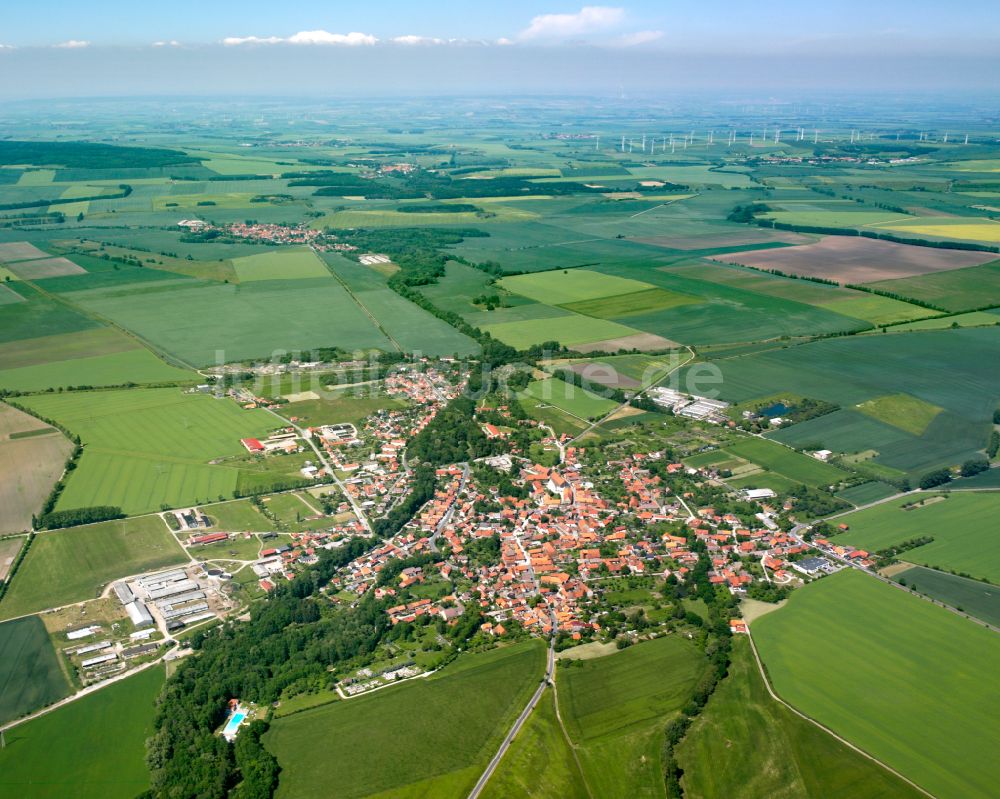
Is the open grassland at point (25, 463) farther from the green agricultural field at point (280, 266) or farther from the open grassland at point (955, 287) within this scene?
the open grassland at point (955, 287)

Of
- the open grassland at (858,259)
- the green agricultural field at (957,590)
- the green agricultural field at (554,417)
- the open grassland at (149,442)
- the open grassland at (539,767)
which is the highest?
the open grassland at (858,259)

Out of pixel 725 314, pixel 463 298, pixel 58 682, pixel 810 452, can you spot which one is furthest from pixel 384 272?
pixel 58 682

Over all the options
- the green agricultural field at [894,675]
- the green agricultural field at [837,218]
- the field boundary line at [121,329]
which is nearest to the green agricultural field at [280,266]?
the field boundary line at [121,329]

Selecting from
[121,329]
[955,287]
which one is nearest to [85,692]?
[121,329]

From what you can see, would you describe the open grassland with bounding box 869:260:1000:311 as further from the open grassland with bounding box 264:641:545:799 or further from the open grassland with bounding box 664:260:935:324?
the open grassland with bounding box 264:641:545:799

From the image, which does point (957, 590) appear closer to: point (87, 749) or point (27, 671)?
point (87, 749)

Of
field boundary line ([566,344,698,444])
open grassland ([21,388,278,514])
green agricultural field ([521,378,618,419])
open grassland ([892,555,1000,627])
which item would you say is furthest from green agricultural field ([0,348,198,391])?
open grassland ([892,555,1000,627])
